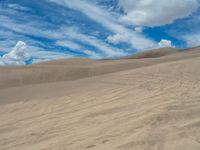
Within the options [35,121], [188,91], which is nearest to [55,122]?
[35,121]

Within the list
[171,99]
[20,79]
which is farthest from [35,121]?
[20,79]

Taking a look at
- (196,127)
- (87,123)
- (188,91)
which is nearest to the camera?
(196,127)

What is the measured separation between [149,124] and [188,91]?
2.95 m

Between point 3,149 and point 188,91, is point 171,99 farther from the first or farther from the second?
point 3,149

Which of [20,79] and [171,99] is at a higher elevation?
[20,79]

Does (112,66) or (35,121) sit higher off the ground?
(112,66)

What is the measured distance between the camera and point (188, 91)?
648 centimetres

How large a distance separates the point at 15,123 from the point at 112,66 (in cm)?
1328

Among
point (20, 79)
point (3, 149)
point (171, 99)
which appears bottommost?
point (3, 149)

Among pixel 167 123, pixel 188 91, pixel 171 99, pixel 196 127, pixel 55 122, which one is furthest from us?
pixel 188 91

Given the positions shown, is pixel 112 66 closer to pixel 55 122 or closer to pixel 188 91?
pixel 188 91

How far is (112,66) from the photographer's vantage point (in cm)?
1858

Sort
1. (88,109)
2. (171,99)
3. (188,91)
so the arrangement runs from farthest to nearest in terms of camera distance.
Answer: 1. (188,91)
2. (88,109)
3. (171,99)

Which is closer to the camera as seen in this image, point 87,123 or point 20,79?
point 87,123
